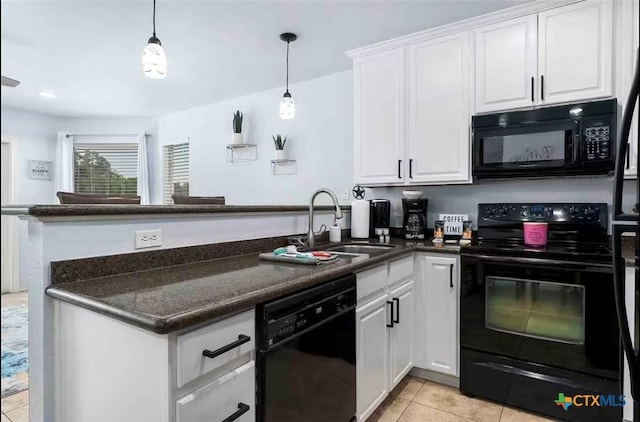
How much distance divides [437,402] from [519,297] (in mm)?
782

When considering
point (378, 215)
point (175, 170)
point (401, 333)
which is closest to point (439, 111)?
point (378, 215)

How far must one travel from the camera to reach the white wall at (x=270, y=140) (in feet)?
11.8

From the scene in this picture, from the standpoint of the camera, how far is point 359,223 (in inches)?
113

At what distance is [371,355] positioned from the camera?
1.89 meters

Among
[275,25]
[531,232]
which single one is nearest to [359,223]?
[531,232]

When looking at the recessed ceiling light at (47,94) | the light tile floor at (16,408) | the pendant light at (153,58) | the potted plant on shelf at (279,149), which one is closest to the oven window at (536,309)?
the pendant light at (153,58)

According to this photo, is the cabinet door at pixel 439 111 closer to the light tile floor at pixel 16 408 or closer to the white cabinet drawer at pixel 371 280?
the white cabinet drawer at pixel 371 280

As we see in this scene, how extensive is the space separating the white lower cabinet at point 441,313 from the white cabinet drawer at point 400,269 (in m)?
0.12

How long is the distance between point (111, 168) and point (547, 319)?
5675 millimetres

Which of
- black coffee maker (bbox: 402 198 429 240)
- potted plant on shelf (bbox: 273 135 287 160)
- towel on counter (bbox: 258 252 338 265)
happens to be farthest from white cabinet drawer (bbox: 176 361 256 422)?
potted plant on shelf (bbox: 273 135 287 160)

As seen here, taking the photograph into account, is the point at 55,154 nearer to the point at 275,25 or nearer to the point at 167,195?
the point at 167,195

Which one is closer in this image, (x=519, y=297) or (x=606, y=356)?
(x=606, y=356)

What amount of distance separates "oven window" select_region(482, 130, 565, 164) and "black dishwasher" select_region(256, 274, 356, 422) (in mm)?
1360

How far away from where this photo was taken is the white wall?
360 centimetres
